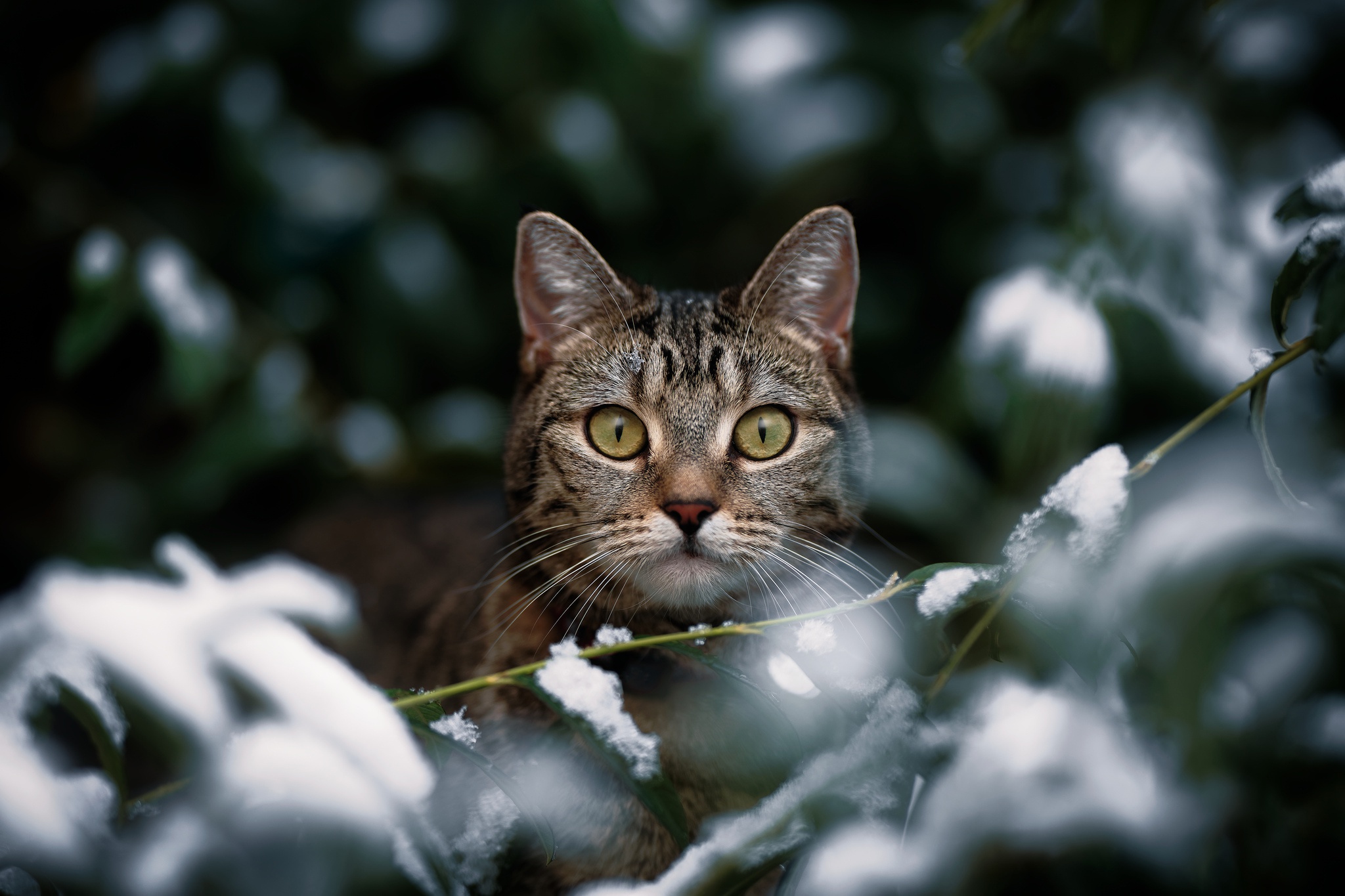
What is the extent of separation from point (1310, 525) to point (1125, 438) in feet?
2.93

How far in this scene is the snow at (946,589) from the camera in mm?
721

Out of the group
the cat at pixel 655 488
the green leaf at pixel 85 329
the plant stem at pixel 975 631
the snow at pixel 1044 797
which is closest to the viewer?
the snow at pixel 1044 797

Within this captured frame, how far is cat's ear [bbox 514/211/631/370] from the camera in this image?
4.18ft

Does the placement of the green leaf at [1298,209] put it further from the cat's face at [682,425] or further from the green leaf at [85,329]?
the green leaf at [85,329]

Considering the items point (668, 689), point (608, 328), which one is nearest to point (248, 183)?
point (608, 328)

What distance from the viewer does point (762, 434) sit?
1216mm

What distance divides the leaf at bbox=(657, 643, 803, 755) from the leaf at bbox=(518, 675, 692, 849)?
101 mm

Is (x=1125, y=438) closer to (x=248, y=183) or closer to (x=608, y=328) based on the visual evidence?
(x=608, y=328)

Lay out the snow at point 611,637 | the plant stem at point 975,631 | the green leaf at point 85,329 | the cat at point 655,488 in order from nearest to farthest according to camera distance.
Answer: the plant stem at point 975,631 → the snow at point 611,637 → the cat at point 655,488 → the green leaf at point 85,329

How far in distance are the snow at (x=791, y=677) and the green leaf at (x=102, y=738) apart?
1.83 feet

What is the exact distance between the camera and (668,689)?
107 centimetres

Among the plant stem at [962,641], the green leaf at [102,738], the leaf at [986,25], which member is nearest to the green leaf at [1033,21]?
the leaf at [986,25]

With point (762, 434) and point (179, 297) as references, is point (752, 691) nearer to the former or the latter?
point (762, 434)

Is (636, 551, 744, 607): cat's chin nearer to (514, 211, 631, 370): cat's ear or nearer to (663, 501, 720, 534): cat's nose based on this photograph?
(663, 501, 720, 534): cat's nose
